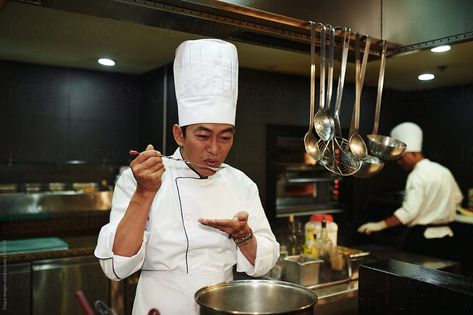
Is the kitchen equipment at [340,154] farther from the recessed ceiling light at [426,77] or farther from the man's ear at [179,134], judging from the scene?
the recessed ceiling light at [426,77]

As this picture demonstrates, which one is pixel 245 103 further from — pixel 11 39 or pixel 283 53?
pixel 11 39

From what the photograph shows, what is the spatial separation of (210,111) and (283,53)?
5.24ft

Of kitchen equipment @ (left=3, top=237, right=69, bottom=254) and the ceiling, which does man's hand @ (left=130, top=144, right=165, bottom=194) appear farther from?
kitchen equipment @ (left=3, top=237, right=69, bottom=254)

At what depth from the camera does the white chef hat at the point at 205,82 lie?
4.68ft

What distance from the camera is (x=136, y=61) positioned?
125 inches

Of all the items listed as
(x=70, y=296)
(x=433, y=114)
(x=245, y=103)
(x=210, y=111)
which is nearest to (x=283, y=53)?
(x=245, y=103)

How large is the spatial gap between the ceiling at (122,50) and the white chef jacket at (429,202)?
855 millimetres

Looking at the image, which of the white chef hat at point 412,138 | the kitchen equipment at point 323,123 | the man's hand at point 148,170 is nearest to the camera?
the man's hand at point 148,170

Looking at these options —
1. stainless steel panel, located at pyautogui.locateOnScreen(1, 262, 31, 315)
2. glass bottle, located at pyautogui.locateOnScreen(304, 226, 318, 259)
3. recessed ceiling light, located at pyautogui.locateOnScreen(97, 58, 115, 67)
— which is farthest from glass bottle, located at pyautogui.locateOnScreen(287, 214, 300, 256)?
recessed ceiling light, located at pyautogui.locateOnScreen(97, 58, 115, 67)

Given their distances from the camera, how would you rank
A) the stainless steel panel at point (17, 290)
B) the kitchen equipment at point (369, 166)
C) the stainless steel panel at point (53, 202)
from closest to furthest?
the kitchen equipment at point (369, 166), the stainless steel panel at point (17, 290), the stainless steel panel at point (53, 202)

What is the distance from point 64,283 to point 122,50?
1557 millimetres

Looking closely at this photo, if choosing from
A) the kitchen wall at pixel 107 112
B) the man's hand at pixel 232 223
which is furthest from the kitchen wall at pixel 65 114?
the man's hand at pixel 232 223

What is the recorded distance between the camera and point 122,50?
2775mm

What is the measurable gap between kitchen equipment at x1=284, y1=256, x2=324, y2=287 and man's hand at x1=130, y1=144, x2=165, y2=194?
3.42 ft
